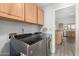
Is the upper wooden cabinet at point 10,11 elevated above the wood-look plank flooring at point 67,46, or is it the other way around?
the upper wooden cabinet at point 10,11

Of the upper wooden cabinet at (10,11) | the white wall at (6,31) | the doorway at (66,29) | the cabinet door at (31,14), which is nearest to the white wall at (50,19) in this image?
the doorway at (66,29)

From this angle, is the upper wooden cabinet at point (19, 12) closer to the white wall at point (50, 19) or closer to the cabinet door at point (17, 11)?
the cabinet door at point (17, 11)

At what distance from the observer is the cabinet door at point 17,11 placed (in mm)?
923

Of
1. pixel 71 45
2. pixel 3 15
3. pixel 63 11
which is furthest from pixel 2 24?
pixel 71 45

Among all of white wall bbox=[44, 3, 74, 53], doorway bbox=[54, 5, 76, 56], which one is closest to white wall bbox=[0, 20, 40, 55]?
white wall bbox=[44, 3, 74, 53]

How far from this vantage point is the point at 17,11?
1035 mm

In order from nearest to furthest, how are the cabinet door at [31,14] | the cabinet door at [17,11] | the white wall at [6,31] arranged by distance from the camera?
1. the cabinet door at [17,11]
2. the white wall at [6,31]
3. the cabinet door at [31,14]

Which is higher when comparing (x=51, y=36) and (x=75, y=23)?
(x=75, y=23)

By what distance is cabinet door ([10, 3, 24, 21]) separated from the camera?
0.92 m

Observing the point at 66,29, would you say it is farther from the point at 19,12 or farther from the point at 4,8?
the point at 4,8

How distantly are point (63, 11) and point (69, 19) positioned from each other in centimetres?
14

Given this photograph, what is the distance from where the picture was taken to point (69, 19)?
43.8 inches

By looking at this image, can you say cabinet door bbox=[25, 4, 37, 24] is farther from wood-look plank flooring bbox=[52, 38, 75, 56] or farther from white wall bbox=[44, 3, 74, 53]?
wood-look plank flooring bbox=[52, 38, 75, 56]

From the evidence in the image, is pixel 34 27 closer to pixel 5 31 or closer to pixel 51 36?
pixel 51 36
